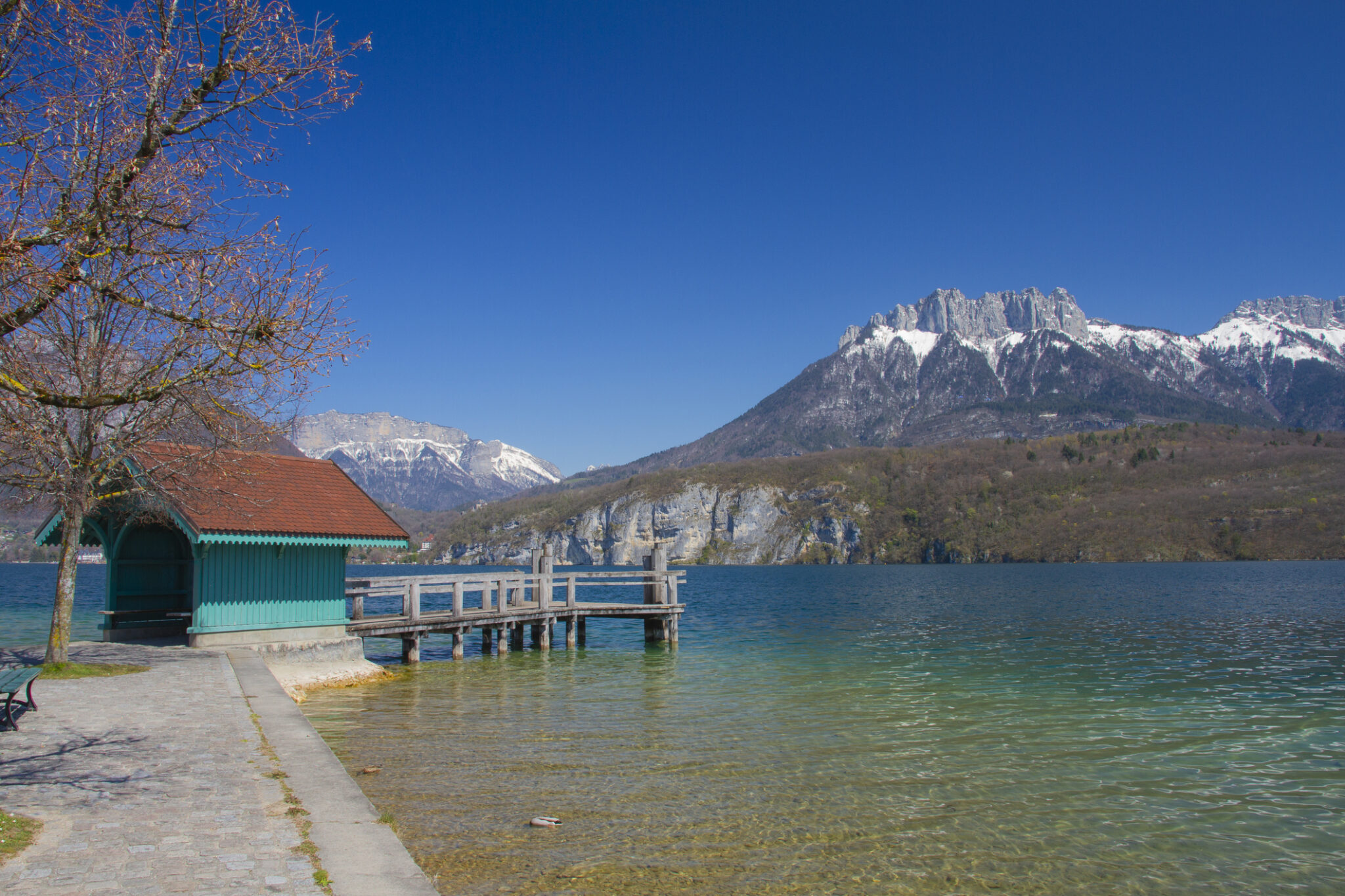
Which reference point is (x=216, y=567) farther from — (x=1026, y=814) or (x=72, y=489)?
(x=1026, y=814)

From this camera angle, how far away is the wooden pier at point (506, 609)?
78.8 ft

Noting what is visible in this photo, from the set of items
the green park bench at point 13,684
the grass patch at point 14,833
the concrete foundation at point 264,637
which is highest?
the green park bench at point 13,684

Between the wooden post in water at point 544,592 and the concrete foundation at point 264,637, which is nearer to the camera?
the concrete foundation at point 264,637

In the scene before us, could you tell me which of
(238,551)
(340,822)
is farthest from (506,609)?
(340,822)

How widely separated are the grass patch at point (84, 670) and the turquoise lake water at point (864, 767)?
11.3 ft

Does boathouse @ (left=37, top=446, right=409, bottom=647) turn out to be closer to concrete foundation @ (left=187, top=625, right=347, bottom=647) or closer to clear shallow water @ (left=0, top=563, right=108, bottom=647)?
concrete foundation @ (left=187, top=625, right=347, bottom=647)

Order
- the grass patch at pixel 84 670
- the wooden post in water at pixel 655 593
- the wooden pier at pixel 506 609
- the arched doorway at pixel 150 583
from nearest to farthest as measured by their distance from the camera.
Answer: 1. the grass patch at pixel 84 670
2. the arched doorway at pixel 150 583
3. the wooden pier at pixel 506 609
4. the wooden post in water at pixel 655 593

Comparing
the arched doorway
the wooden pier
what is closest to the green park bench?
the arched doorway

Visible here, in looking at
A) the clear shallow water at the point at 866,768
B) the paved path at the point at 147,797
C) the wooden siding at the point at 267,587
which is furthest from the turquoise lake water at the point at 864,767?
the wooden siding at the point at 267,587

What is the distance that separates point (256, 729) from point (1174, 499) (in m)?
184

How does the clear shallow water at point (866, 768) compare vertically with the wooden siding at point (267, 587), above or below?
below

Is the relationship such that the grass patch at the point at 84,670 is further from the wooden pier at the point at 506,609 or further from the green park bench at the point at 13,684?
the wooden pier at the point at 506,609

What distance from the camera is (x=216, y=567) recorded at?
18.6 metres

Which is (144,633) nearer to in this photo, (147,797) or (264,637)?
Answer: (264,637)
